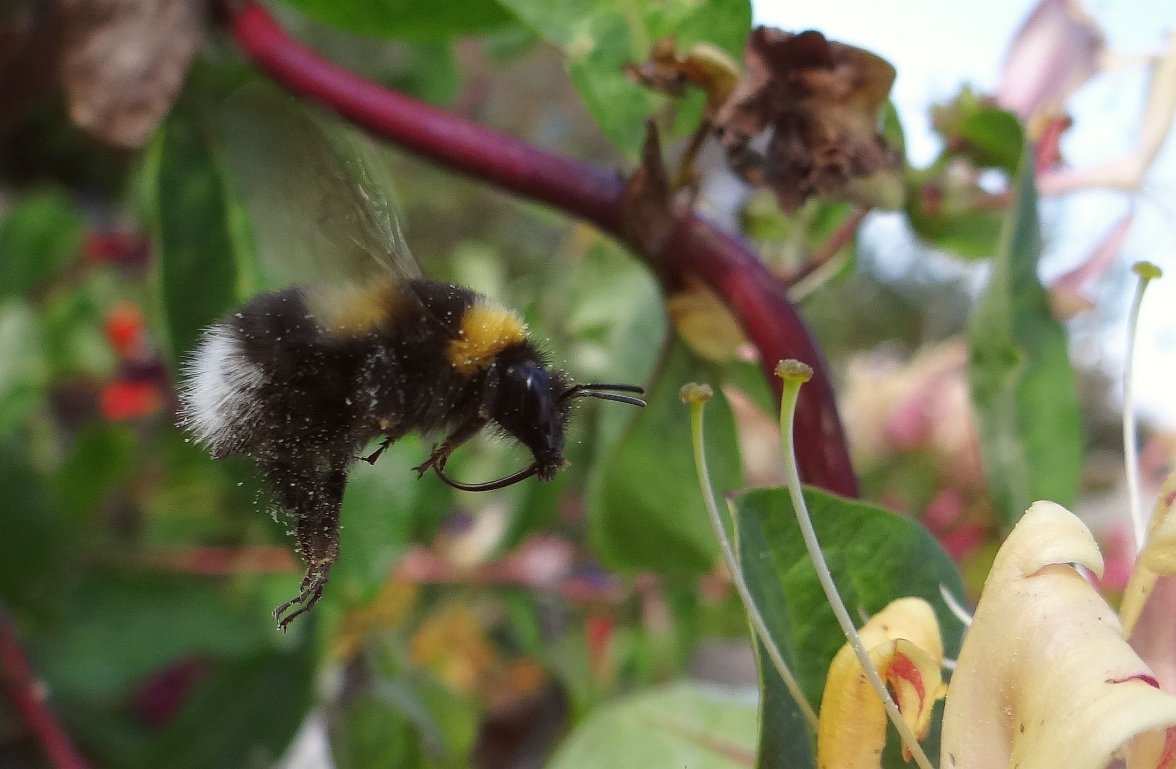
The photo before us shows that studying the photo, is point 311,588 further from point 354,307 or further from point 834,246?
point 834,246

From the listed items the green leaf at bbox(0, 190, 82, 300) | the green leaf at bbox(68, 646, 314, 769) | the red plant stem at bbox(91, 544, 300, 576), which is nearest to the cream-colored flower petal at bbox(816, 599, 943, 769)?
the green leaf at bbox(68, 646, 314, 769)

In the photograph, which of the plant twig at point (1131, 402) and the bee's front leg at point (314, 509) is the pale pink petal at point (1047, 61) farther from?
the bee's front leg at point (314, 509)

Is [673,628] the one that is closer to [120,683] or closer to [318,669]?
[318,669]

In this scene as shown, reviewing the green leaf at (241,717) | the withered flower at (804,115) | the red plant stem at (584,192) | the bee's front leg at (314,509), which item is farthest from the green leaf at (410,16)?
the green leaf at (241,717)

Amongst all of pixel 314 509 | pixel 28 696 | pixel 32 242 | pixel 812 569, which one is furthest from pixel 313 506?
pixel 32 242

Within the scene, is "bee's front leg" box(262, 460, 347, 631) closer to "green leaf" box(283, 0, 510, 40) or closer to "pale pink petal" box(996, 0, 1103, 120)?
"green leaf" box(283, 0, 510, 40)

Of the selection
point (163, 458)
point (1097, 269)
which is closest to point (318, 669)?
point (163, 458)
